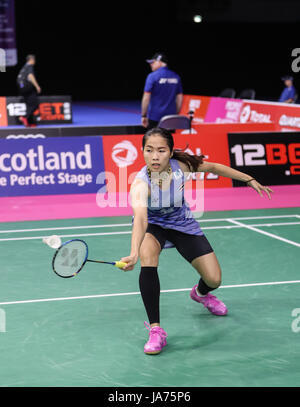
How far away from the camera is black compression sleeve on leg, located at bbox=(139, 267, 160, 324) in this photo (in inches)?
164

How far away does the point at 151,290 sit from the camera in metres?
4.15

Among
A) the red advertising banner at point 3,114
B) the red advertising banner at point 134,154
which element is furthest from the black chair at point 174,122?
the red advertising banner at point 3,114

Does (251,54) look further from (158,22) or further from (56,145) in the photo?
(56,145)

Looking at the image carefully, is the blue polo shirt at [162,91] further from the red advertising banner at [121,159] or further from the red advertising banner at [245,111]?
the red advertising banner at [245,111]

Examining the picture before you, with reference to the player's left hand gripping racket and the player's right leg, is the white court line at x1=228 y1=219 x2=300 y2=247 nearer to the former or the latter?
the player's right leg

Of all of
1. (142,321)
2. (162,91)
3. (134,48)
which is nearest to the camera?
(142,321)

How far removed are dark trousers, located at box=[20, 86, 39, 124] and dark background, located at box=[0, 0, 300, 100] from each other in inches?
484

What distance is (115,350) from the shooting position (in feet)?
13.6

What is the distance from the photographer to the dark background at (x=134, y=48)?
30.2 metres

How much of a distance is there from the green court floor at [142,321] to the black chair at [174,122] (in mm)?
4005

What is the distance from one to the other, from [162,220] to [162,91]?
22.7ft

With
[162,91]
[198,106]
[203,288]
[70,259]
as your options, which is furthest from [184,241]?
[198,106]
